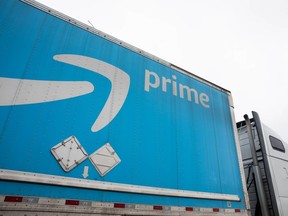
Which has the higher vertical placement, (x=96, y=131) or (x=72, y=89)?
(x=72, y=89)

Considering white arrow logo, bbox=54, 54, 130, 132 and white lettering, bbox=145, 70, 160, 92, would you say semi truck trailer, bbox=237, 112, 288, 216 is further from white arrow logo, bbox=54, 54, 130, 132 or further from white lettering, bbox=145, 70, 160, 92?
→ white arrow logo, bbox=54, 54, 130, 132

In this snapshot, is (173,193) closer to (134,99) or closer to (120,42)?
(134,99)

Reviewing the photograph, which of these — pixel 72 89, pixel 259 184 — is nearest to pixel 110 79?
pixel 72 89

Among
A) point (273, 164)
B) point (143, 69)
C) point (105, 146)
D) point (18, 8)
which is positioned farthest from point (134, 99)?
point (273, 164)

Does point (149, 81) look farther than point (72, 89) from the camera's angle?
Yes

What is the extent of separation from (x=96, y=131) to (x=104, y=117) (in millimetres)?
246

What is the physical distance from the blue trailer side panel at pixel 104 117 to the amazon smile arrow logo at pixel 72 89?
0.05 feet

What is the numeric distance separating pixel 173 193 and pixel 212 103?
231 centimetres

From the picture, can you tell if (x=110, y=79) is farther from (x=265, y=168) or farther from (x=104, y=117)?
(x=265, y=168)

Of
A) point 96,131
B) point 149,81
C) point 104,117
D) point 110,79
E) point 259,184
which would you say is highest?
point 149,81

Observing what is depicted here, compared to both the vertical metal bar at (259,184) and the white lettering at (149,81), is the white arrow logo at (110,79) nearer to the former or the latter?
the white lettering at (149,81)

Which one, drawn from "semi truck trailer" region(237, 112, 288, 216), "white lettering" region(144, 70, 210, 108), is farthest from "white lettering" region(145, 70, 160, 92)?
"semi truck trailer" region(237, 112, 288, 216)

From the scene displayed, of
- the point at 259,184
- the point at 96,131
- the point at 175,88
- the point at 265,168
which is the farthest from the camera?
the point at 265,168

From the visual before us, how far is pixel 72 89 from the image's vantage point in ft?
9.37
